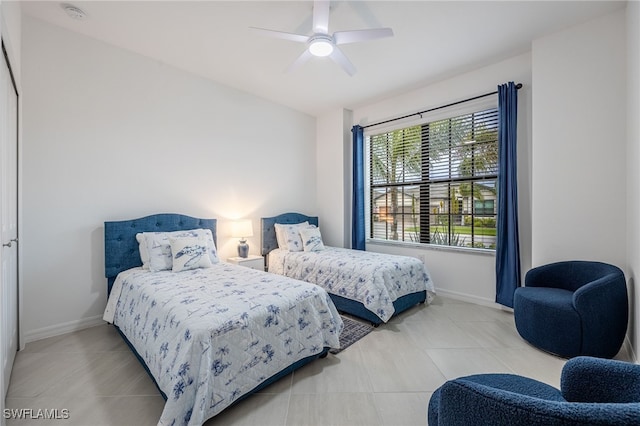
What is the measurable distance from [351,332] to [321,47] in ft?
8.42

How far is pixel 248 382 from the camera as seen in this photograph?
1714 mm

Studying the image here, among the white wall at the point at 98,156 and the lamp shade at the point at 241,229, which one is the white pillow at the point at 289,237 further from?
the white wall at the point at 98,156

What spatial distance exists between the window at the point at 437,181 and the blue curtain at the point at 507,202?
0.21 metres

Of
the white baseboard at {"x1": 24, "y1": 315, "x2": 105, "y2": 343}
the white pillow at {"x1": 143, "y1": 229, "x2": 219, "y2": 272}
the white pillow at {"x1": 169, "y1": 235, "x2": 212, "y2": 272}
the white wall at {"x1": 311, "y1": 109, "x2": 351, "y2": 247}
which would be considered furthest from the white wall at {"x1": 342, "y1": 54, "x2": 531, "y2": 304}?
the white baseboard at {"x1": 24, "y1": 315, "x2": 105, "y2": 343}

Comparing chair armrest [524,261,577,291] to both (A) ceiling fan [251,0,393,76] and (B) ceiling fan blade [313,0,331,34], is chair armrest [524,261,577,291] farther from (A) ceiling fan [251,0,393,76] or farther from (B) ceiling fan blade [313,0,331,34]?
(B) ceiling fan blade [313,0,331,34]

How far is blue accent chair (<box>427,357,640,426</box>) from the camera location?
62 cm

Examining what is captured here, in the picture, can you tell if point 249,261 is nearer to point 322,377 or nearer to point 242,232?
point 242,232

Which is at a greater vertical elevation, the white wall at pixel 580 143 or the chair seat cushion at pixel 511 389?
the white wall at pixel 580 143

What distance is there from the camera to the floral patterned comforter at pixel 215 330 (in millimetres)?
1486

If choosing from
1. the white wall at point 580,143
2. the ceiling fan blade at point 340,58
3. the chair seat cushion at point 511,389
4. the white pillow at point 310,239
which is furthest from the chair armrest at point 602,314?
the white pillow at point 310,239

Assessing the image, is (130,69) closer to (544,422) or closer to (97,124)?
(97,124)

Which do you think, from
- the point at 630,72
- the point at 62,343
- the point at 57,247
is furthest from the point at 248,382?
the point at 630,72

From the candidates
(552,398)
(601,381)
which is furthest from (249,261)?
(601,381)

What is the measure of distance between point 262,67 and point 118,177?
197 cm
